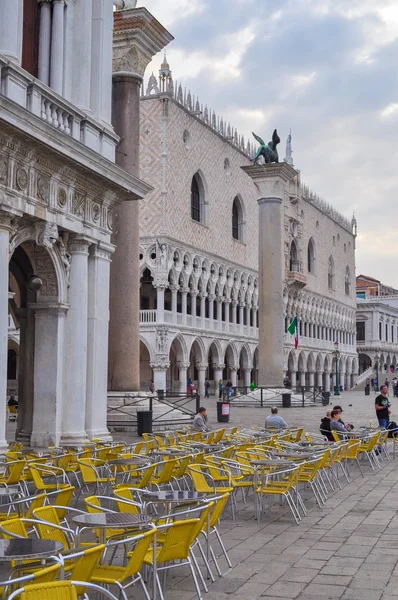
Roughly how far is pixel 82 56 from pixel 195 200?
31.5m

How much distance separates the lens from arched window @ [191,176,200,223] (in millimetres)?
45125

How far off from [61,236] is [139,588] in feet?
26.6

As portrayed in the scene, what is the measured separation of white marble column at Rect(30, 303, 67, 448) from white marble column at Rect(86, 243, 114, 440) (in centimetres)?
57

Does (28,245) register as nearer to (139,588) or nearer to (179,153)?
(139,588)

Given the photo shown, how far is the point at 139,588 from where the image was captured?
574 centimetres

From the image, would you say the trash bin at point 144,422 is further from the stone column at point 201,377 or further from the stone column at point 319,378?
the stone column at point 319,378

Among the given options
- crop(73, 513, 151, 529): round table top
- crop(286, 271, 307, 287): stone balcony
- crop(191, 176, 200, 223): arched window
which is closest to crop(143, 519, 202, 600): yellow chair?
crop(73, 513, 151, 529): round table top

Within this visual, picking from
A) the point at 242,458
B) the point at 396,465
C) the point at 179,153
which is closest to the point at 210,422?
the point at 396,465

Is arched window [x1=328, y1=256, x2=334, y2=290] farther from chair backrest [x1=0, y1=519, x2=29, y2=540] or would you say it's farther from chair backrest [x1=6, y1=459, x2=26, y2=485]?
chair backrest [x1=0, y1=519, x2=29, y2=540]

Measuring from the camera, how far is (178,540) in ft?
17.0

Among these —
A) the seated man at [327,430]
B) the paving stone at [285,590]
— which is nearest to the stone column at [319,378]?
the seated man at [327,430]

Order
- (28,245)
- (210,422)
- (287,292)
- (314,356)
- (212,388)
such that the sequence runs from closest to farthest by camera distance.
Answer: (28,245) < (210,422) < (212,388) < (287,292) < (314,356)

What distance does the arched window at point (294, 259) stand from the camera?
203ft

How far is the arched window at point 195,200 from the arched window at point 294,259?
17.4 m
